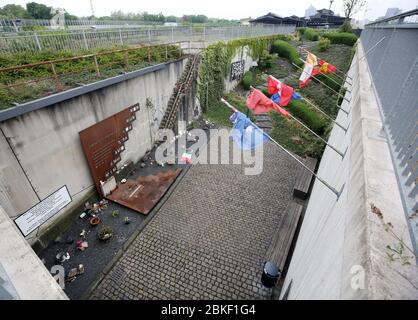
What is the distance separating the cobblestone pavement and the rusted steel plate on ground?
49 cm

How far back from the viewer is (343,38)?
94.7 ft

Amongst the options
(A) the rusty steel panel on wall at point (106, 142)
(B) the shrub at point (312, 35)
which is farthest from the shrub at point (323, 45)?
(A) the rusty steel panel on wall at point (106, 142)

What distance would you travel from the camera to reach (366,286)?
1.62m

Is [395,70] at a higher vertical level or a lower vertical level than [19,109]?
higher

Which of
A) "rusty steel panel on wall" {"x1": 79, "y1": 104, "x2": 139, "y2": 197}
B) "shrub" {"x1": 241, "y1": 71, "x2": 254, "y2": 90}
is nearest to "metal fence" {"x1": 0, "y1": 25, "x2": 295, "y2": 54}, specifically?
"shrub" {"x1": 241, "y1": 71, "x2": 254, "y2": 90}

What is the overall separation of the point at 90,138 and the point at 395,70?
8.63 meters

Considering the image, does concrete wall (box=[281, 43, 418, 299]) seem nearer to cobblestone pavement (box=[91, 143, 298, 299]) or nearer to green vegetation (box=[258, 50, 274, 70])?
cobblestone pavement (box=[91, 143, 298, 299])

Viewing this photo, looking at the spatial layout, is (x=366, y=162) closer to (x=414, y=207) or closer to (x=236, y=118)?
(x=414, y=207)

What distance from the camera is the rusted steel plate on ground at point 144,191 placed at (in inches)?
350

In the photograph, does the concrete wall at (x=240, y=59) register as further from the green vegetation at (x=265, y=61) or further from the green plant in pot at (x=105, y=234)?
the green plant in pot at (x=105, y=234)

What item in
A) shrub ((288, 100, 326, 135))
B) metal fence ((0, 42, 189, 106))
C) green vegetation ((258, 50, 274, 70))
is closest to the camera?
metal fence ((0, 42, 189, 106))

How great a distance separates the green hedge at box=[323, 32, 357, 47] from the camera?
28.3m

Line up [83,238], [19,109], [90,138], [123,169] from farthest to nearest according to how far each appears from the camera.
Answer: [123,169] < [90,138] < [83,238] < [19,109]

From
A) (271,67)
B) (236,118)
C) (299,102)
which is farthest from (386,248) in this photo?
(271,67)
